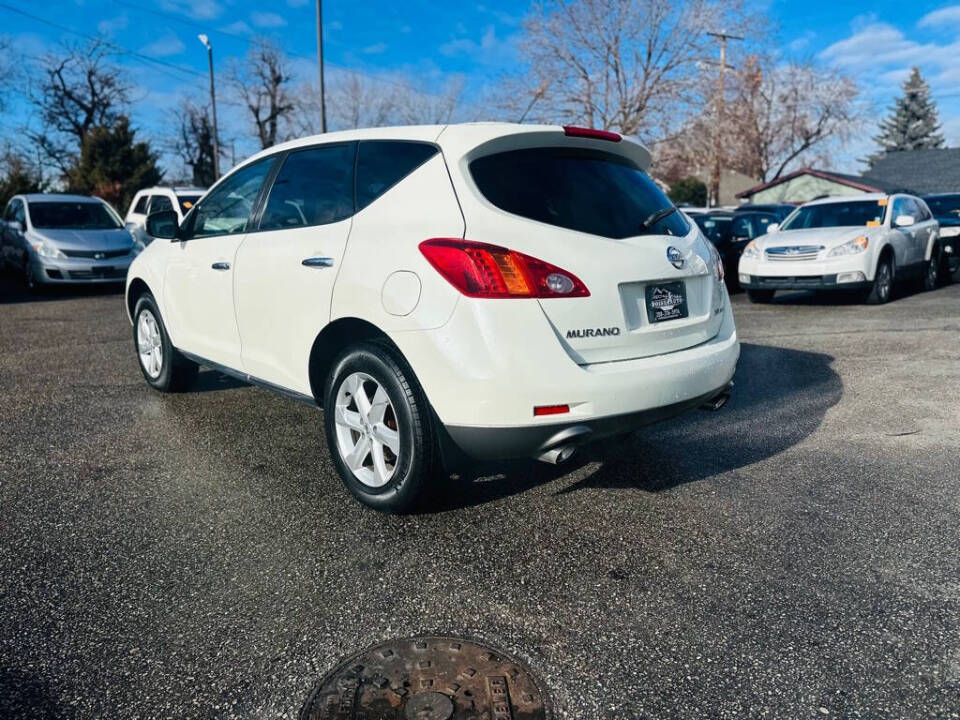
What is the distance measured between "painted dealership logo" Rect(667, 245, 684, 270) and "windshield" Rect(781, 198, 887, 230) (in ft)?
30.2

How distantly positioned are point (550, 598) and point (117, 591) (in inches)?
61.7

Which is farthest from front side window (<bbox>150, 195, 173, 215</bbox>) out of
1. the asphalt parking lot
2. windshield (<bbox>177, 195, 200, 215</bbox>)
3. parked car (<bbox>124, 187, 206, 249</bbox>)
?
the asphalt parking lot

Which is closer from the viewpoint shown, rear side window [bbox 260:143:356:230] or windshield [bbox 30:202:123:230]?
rear side window [bbox 260:143:356:230]

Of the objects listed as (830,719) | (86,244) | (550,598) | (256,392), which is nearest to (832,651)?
(830,719)

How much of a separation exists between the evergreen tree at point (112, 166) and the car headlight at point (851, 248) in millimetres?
39830

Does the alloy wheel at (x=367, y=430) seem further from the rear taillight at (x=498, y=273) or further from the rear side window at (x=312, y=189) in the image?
the rear side window at (x=312, y=189)

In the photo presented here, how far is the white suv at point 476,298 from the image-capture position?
3.04 metres

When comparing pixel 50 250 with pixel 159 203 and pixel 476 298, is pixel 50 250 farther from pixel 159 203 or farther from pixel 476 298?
Answer: pixel 476 298

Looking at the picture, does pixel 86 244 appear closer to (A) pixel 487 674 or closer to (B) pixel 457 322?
(B) pixel 457 322

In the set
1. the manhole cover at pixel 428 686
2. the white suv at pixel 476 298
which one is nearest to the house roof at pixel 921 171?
the white suv at pixel 476 298

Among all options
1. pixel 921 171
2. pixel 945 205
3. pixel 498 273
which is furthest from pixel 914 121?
pixel 498 273

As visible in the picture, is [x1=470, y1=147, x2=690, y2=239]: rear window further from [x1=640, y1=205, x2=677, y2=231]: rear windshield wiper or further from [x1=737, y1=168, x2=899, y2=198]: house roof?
[x1=737, y1=168, x2=899, y2=198]: house roof

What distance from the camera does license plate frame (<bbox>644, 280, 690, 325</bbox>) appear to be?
3385 mm

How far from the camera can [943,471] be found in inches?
158
